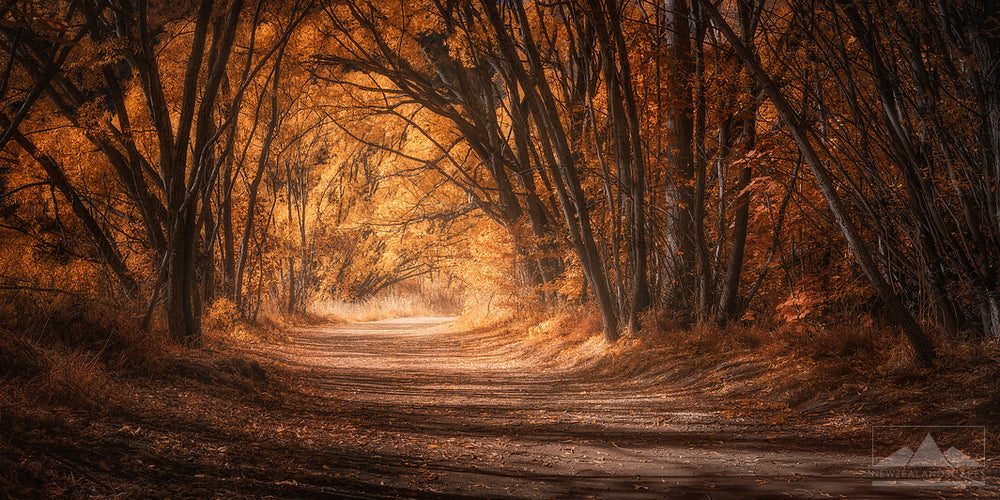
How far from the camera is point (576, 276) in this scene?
12227 millimetres

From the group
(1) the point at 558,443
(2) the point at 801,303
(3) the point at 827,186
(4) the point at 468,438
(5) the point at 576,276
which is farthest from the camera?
(5) the point at 576,276

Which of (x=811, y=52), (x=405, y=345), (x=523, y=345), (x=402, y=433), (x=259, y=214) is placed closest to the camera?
(x=402, y=433)

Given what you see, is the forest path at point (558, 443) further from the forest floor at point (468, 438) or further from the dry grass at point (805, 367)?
the dry grass at point (805, 367)

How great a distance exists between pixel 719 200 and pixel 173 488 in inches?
287

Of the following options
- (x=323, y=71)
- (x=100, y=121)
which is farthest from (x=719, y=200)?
(x=323, y=71)

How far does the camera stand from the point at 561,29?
476 inches

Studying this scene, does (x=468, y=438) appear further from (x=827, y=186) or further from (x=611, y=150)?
(x=611, y=150)

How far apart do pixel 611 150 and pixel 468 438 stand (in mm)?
7028

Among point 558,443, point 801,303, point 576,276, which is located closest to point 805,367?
point 801,303

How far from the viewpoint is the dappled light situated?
3811mm

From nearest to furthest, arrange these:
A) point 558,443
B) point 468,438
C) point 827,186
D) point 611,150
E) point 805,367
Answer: point 558,443 → point 468,438 → point 827,186 → point 805,367 → point 611,150

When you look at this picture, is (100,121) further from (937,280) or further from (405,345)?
(937,280)

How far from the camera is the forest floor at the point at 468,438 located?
3238mm

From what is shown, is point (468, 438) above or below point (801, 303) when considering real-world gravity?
below
